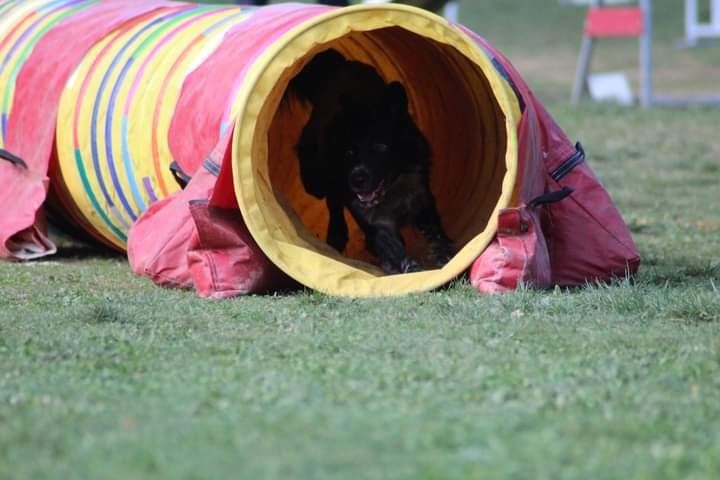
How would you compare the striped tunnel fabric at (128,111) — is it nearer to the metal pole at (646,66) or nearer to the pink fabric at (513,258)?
the pink fabric at (513,258)

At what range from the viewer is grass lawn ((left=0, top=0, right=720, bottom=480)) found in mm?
3271

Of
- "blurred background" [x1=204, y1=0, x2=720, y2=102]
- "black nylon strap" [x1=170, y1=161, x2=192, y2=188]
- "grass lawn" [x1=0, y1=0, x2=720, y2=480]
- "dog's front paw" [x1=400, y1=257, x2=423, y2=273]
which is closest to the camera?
"grass lawn" [x1=0, y1=0, x2=720, y2=480]

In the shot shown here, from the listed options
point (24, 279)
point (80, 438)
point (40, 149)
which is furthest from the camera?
point (40, 149)

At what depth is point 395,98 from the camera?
707 cm

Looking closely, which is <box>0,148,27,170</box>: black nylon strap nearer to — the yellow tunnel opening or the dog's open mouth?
the yellow tunnel opening

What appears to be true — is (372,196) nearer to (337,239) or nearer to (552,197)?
(337,239)

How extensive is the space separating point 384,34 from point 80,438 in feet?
15.1

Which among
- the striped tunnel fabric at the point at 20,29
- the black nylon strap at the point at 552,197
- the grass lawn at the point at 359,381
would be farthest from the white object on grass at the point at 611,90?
the black nylon strap at the point at 552,197

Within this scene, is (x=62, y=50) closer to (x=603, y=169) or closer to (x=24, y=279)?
(x=24, y=279)

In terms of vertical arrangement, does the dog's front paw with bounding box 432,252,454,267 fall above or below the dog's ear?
below

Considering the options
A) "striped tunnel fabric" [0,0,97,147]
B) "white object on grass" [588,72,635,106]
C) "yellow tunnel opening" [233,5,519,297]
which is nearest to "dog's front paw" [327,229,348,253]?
"yellow tunnel opening" [233,5,519,297]

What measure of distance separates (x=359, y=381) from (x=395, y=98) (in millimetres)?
3112

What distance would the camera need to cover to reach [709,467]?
325cm

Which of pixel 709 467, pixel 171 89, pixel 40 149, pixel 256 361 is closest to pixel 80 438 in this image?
pixel 256 361
